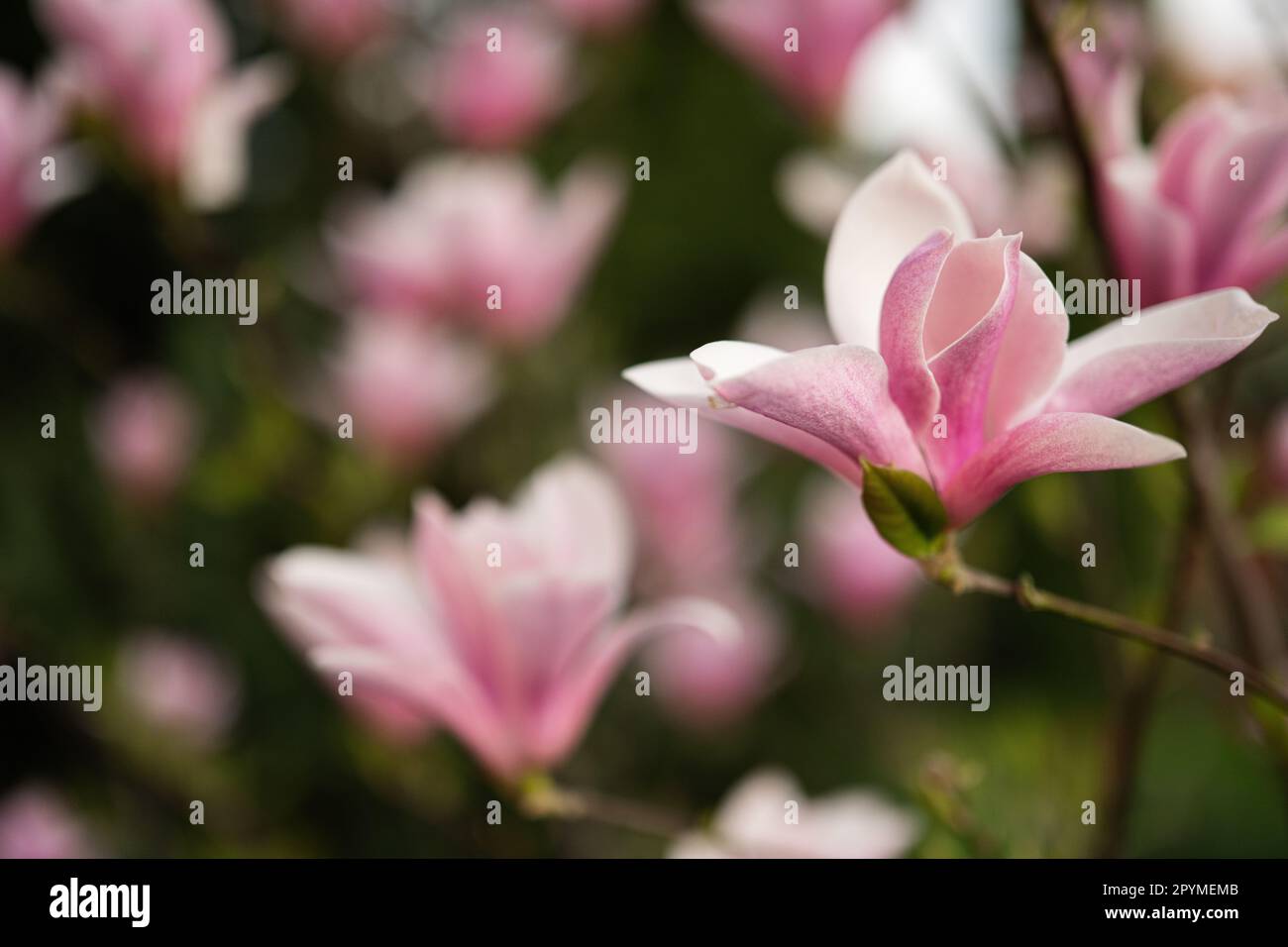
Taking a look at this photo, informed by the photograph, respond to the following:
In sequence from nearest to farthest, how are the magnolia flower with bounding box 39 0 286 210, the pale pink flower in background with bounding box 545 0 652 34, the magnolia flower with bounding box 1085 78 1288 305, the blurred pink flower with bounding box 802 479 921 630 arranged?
the magnolia flower with bounding box 1085 78 1288 305
the magnolia flower with bounding box 39 0 286 210
the blurred pink flower with bounding box 802 479 921 630
the pale pink flower in background with bounding box 545 0 652 34

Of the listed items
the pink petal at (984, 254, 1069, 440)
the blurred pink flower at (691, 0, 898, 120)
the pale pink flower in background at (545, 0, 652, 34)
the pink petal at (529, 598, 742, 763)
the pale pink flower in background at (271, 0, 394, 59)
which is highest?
the pale pink flower in background at (545, 0, 652, 34)

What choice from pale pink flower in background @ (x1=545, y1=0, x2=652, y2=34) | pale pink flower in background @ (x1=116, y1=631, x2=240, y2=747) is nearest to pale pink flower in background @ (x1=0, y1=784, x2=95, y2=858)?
pale pink flower in background @ (x1=116, y1=631, x2=240, y2=747)

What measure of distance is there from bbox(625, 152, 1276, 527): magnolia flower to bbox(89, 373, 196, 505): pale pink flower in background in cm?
93

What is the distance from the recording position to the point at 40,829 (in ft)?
3.14

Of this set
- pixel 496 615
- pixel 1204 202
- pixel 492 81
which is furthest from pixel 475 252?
pixel 1204 202

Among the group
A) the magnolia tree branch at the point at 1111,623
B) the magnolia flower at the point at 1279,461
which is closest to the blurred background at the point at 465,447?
the magnolia flower at the point at 1279,461

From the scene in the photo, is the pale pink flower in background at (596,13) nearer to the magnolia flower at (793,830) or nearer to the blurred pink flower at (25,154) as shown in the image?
the blurred pink flower at (25,154)

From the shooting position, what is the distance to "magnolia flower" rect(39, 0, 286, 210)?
0.75m

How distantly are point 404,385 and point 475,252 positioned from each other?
13 cm

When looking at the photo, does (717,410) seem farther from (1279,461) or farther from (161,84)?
(161,84)

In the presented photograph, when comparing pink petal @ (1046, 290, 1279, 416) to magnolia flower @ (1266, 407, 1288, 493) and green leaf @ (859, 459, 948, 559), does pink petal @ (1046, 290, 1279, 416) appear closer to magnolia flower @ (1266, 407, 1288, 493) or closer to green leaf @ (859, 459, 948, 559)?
green leaf @ (859, 459, 948, 559)

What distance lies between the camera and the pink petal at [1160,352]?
0.33 m
